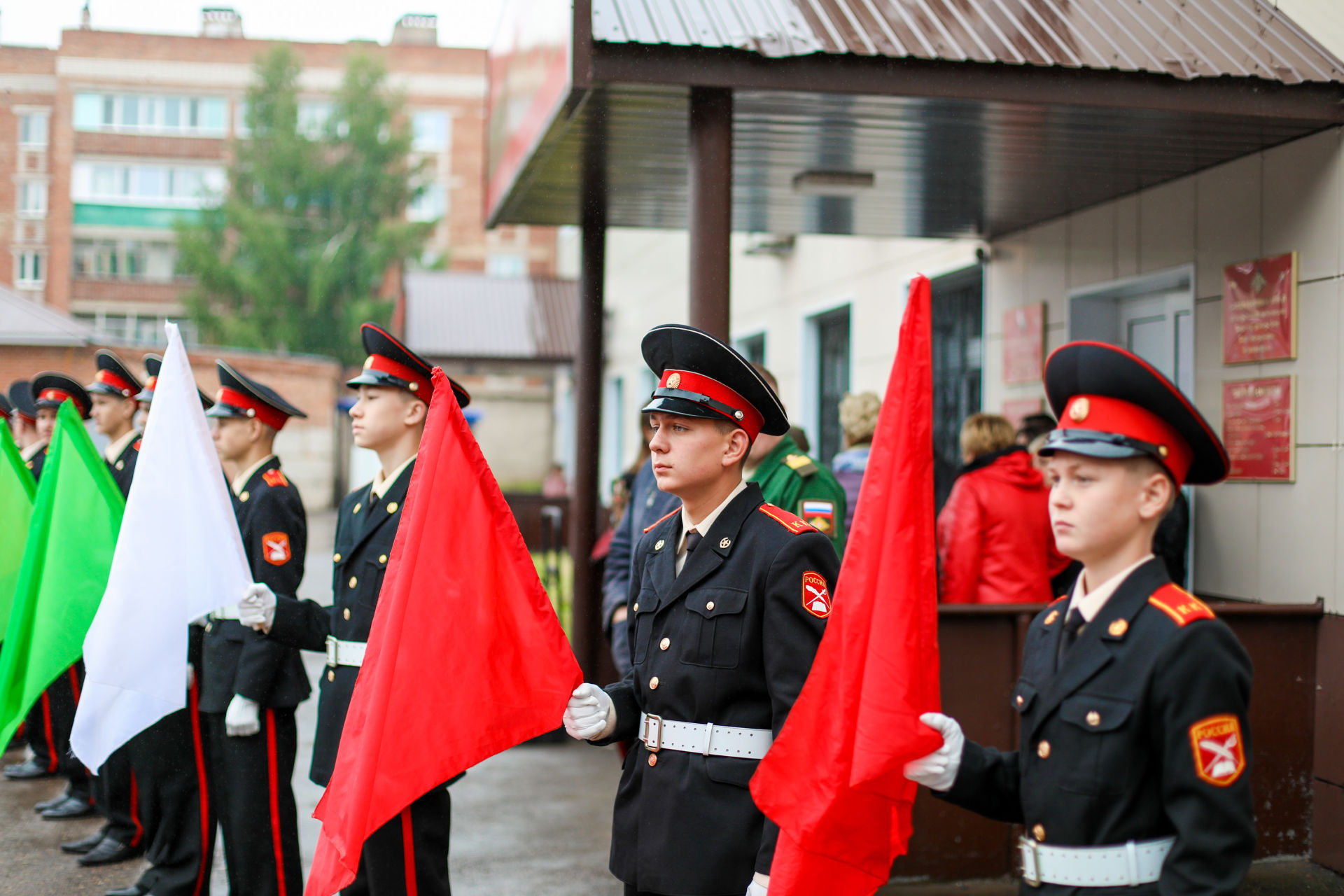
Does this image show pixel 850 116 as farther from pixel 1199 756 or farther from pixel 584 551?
pixel 1199 756

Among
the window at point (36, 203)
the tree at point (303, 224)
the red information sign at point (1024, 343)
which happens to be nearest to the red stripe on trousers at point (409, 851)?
the red information sign at point (1024, 343)

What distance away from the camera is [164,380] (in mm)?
4098

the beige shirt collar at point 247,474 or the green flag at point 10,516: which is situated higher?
the beige shirt collar at point 247,474

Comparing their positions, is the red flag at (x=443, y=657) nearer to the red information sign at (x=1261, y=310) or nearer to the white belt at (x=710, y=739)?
the white belt at (x=710, y=739)

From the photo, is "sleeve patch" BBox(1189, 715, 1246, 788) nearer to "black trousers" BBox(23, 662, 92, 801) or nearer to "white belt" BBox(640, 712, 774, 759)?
"white belt" BBox(640, 712, 774, 759)

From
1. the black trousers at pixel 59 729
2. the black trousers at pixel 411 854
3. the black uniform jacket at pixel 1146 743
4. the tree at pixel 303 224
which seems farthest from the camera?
the tree at pixel 303 224

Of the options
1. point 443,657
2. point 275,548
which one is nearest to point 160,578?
point 275,548

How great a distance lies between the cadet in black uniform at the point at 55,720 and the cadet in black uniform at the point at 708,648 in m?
4.37

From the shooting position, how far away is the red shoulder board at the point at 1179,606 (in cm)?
→ 219

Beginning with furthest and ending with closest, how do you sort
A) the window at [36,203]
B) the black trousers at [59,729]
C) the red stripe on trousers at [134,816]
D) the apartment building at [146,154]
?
the window at [36,203] → the apartment building at [146,154] → the black trousers at [59,729] → the red stripe on trousers at [134,816]

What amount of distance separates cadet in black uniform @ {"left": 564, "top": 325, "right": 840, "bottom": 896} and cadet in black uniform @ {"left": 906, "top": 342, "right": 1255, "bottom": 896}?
54 centimetres

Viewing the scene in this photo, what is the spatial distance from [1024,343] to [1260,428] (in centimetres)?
259

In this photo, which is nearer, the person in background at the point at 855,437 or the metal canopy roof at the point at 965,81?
the metal canopy roof at the point at 965,81

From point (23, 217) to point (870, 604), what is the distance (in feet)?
184
